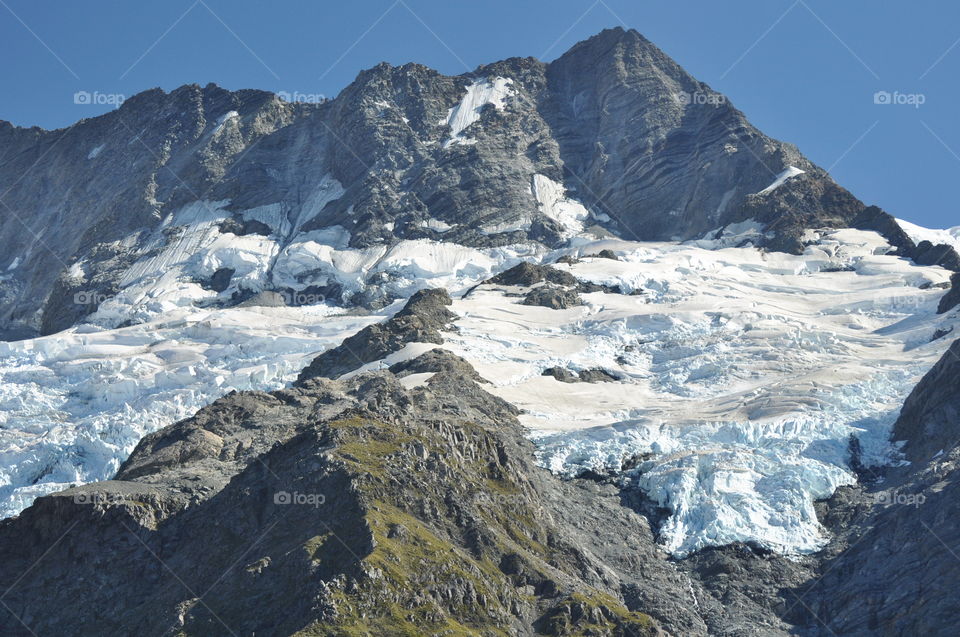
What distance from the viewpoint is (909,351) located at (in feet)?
495

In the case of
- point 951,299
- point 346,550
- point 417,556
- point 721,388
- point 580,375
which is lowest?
point 417,556

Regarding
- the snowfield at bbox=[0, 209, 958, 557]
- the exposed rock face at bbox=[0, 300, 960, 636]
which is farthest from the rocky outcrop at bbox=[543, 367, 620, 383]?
the exposed rock face at bbox=[0, 300, 960, 636]

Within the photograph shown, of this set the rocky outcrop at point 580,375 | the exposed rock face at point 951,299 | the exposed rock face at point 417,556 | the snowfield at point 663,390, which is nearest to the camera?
the exposed rock face at point 417,556

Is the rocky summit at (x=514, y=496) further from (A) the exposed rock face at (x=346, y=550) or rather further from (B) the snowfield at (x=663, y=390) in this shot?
(B) the snowfield at (x=663, y=390)

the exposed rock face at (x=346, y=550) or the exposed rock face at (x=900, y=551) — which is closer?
the exposed rock face at (x=346, y=550)

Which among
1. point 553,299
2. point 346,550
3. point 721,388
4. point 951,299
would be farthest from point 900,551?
point 553,299

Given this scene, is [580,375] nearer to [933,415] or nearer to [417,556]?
[933,415]

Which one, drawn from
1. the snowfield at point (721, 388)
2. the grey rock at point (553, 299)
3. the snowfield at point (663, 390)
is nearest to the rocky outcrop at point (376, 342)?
the snowfield at point (663, 390)

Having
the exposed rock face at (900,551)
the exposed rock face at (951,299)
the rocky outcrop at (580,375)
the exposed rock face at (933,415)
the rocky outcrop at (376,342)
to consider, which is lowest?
the exposed rock face at (900,551)

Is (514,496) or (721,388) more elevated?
(721,388)

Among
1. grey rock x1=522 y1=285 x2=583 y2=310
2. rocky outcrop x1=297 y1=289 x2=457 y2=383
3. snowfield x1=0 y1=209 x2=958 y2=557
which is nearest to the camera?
snowfield x1=0 y1=209 x2=958 y2=557

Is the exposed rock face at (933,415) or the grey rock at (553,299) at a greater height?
the grey rock at (553,299)

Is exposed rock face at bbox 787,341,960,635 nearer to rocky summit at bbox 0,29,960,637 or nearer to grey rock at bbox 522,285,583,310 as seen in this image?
rocky summit at bbox 0,29,960,637

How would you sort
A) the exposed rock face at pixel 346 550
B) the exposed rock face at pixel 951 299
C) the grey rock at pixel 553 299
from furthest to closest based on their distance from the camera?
the grey rock at pixel 553 299 < the exposed rock face at pixel 951 299 < the exposed rock face at pixel 346 550
